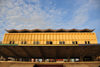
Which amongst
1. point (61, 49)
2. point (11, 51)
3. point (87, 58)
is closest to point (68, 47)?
point (61, 49)

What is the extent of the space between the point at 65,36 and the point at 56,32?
5.78 m

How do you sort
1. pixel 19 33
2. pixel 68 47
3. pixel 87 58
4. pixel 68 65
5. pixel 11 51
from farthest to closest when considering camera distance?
pixel 19 33, pixel 87 58, pixel 11 51, pixel 68 47, pixel 68 65

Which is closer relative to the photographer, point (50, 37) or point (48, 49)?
point (48, 49)

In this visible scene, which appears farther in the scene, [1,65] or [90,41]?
[90,41]

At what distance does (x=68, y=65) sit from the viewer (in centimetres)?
1731

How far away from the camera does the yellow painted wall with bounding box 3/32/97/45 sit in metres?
48.7

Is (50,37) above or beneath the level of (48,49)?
above

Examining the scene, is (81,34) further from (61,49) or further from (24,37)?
(24,37)

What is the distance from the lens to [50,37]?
49.4 meters

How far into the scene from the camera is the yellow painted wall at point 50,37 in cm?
4869

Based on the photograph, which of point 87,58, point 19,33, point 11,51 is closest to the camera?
point 11,51

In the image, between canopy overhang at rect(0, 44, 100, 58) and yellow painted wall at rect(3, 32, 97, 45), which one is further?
yellow painted wall at rect(3, 32, 97, 45)

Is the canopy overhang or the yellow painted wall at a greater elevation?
the yellow painted wall

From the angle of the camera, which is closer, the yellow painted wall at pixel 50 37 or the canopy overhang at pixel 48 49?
the canopy overhang at pixel 48 49
